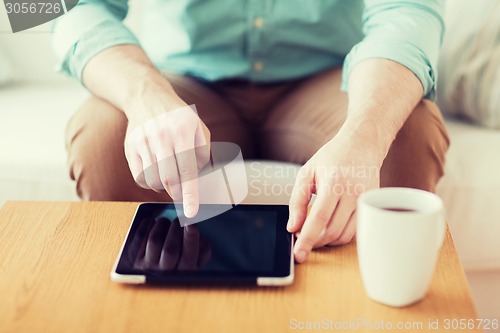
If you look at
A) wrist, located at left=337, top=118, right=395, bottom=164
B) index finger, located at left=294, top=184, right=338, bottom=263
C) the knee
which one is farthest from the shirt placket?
index finger, located at left=294, top=184, right=338, bottom=263

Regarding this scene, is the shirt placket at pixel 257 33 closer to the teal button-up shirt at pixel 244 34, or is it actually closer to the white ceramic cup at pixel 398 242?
the teal button-up shirt at pixel 244 34

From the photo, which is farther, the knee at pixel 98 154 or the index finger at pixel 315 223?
the knee at pixel 98 154

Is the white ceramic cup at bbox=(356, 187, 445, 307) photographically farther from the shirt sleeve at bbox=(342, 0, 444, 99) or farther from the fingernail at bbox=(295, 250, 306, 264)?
the shirt sleeve at bbox=(342, 0, 444, 99)

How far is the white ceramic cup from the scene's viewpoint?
50cm

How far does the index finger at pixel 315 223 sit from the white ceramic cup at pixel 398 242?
0.29ft

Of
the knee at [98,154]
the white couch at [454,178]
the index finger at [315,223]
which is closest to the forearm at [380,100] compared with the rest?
the index finger at [315,223]

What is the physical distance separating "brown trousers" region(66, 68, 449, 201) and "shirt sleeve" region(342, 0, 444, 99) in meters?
0.06

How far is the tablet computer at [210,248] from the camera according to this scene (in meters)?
0.59

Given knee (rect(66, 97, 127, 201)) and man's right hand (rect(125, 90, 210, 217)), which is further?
knee (rect(66, 97, 127, 201))

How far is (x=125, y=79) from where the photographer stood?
90 centimetres

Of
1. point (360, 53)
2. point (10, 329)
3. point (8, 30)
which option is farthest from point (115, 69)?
point (8, 30)

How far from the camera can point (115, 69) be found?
0.93 meters

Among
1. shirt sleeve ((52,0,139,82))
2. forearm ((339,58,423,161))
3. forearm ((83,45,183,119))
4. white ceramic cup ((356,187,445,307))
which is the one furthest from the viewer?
shirt sleeve ((52,0,139,82))

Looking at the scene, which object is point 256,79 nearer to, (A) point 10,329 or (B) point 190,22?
(B) point 190,22
